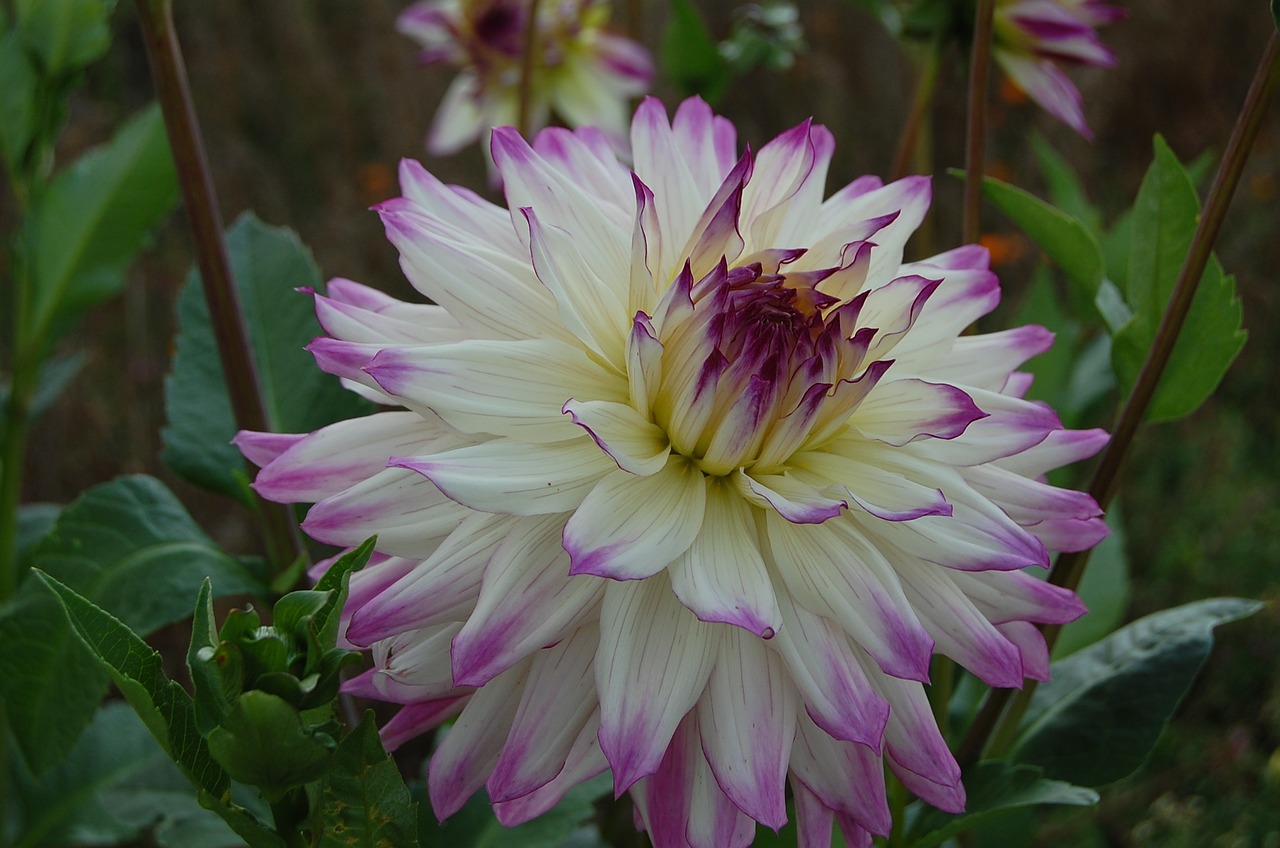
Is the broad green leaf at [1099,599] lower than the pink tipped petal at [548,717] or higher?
lower

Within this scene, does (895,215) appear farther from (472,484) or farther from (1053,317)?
(1053,317)

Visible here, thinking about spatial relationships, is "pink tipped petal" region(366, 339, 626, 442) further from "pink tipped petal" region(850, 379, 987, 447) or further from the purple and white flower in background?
the purple and white flower in background

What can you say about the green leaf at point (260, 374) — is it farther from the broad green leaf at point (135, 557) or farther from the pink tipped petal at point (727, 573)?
the pink tipped petal at point (727, 573)

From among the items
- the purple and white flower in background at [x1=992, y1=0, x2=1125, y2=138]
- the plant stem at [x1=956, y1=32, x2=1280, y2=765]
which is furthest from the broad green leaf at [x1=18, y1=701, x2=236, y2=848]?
the purple and white flower in background at [x1=992, y1=0, x2=1125, y2=138]

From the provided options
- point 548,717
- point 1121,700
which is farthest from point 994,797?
point 548,717

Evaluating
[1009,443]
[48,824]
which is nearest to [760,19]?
[1009,443]

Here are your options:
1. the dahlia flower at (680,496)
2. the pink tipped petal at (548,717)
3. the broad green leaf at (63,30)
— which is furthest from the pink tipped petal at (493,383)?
the broad green leaf at (63,30)

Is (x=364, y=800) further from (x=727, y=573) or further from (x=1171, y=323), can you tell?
(x=1171, y=323)
